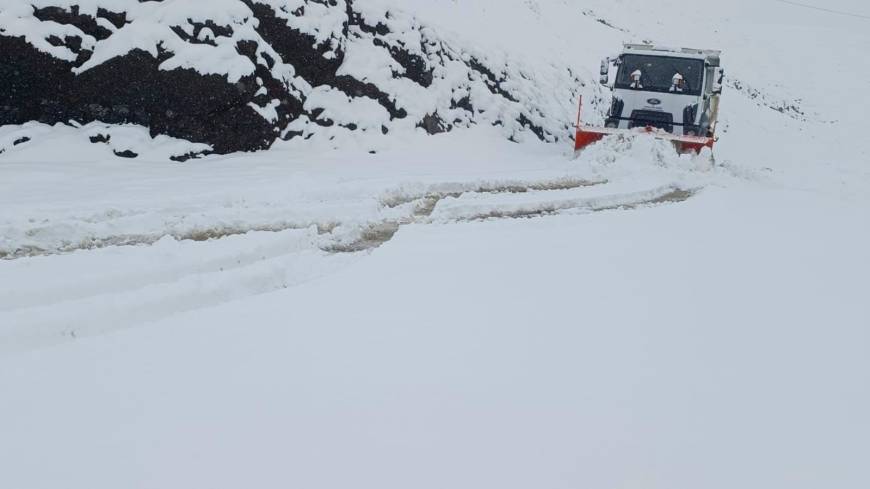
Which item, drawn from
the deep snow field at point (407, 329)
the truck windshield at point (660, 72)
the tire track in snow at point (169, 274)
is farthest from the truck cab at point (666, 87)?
the tire track in snow at point (169, 274)

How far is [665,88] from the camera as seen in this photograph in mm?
13898

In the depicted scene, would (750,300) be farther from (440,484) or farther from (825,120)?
(825,120)

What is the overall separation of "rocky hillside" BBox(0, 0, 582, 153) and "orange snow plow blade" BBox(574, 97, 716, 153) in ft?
6.66

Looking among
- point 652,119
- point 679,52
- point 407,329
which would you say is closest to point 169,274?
point 407,329

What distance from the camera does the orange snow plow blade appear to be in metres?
12.5

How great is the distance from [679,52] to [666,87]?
773 mm

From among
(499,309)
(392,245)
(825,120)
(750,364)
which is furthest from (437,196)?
(825,120)

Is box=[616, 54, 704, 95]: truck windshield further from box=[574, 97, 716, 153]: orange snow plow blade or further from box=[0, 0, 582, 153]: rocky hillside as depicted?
box=[0, 0, 582, 153]: rocky hillside

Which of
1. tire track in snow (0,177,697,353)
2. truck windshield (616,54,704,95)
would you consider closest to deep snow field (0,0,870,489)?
tire track in snow (0,177,697,353)

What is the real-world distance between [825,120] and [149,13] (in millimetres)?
26035

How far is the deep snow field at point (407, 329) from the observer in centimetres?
305

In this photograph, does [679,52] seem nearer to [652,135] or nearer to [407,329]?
[652,135]

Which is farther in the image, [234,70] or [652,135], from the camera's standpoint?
[652,135]

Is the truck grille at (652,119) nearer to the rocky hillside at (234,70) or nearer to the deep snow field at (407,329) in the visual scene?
the rocky hillside at (234,70)
